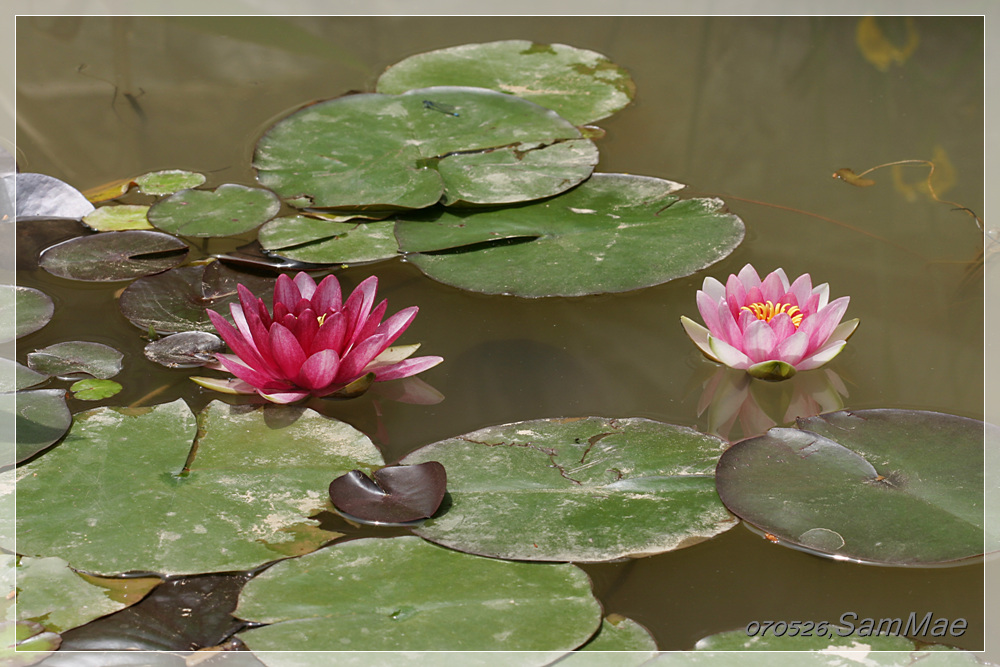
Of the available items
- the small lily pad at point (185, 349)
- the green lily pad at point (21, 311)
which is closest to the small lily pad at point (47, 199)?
the green lily pad at point (21, 311)

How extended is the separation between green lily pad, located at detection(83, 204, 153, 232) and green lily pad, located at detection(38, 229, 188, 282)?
0.04m

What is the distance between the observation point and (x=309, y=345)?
1731 millimetres

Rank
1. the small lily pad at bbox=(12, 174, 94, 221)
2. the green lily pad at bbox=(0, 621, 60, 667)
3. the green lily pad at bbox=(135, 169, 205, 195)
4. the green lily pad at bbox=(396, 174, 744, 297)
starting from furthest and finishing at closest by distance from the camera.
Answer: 1. the green lily pad at bbox=(135, 169, 205, 195)
2. the small lily pad at bbox=(12, 174, 94, 221)
3. the green lily pad at bbox=(396, 174, 744, 297)
4. the green lily pad at bbox=(0, 621, 60, 667)

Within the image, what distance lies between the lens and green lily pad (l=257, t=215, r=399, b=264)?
2.20m

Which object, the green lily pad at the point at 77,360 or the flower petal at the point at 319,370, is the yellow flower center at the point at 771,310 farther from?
the green lily pad at the point at 77,360

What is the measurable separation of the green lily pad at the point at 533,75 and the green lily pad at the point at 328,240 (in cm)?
94

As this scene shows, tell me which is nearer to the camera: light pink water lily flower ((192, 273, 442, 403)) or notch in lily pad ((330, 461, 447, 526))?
notch in lily pad ((330, 461, 447, 526))

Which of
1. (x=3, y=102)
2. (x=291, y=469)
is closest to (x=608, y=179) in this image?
(x=291, y=469)

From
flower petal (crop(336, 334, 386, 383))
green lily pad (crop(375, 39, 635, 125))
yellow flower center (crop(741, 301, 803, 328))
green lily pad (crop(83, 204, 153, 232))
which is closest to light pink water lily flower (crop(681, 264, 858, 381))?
yellow flower center (crop(741, 301, 803, 328))

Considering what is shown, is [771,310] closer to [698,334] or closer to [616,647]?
[698,334]

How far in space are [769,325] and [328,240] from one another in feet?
4.03

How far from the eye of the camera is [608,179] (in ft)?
8.27

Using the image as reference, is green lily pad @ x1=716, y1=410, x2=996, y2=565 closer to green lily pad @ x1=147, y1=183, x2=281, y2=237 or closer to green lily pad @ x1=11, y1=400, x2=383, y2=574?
green lily pad @ x1=11, y1=400, x2=383, y2=574

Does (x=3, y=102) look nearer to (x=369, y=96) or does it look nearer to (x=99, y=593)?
(x=369, y=96)
